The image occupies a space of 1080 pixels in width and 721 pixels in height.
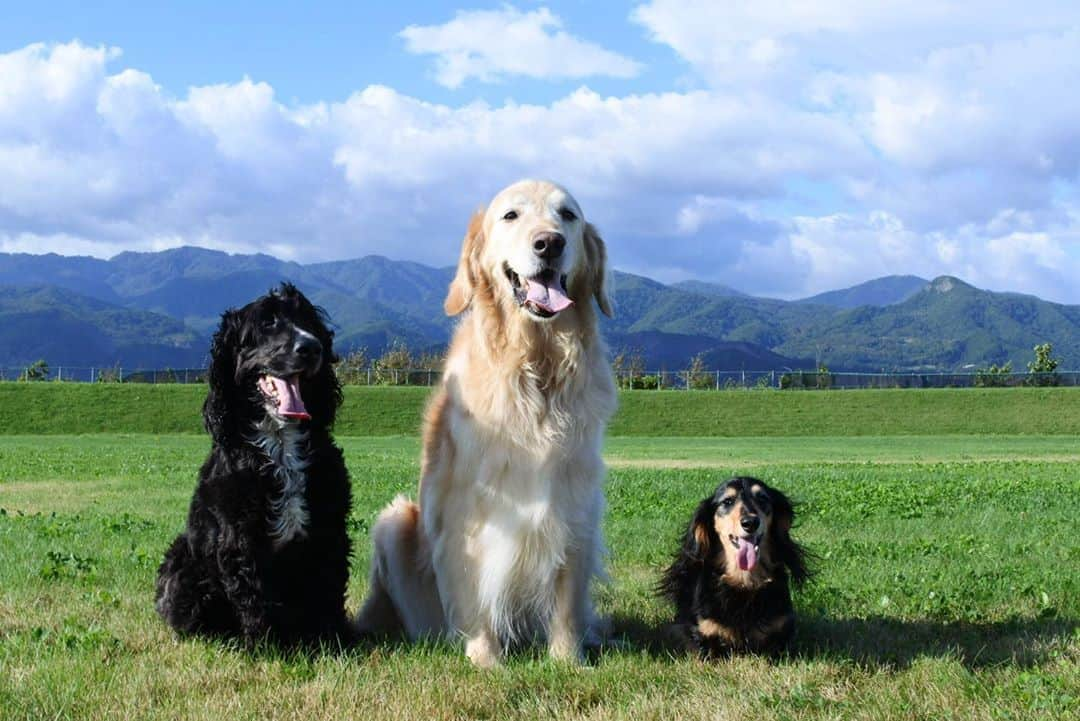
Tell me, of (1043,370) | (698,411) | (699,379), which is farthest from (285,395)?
(1043,370)

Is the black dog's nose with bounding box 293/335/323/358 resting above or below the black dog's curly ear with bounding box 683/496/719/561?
above

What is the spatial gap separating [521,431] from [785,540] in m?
1.67

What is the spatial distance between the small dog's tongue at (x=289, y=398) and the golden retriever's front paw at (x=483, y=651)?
148 centimetres

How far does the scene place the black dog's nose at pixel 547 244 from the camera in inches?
197

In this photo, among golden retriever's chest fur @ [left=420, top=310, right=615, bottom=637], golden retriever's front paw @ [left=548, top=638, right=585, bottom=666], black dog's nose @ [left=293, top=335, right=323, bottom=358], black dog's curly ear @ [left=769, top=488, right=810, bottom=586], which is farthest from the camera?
black dog's curly ear @ [left=769, top=488, right=810, bottom=586]

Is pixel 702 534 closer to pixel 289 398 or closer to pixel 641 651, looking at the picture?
pixel 641 651

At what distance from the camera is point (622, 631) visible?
20.6ft

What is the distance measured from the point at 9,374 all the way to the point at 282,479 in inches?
3512

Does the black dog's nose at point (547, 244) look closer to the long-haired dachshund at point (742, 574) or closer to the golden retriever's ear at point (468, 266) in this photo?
the golden retriever's ear at point (468, 266)

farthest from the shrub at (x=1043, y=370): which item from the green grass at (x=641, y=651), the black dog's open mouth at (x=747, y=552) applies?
the black dog's open mouth at (x=747, y=552)

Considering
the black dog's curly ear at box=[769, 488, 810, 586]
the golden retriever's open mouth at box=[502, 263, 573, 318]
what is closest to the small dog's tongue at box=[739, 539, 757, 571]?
the black dog's curly ear at box=[769, 488, 810, 586]

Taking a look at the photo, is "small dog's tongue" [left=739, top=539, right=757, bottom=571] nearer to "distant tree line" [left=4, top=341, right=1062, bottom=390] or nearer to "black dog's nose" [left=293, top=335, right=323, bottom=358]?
"black dog's nose" [left=293, top=335, right=323, bottom=358]

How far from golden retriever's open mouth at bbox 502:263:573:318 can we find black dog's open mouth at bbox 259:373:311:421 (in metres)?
1.21

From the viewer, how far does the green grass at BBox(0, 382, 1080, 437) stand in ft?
158
